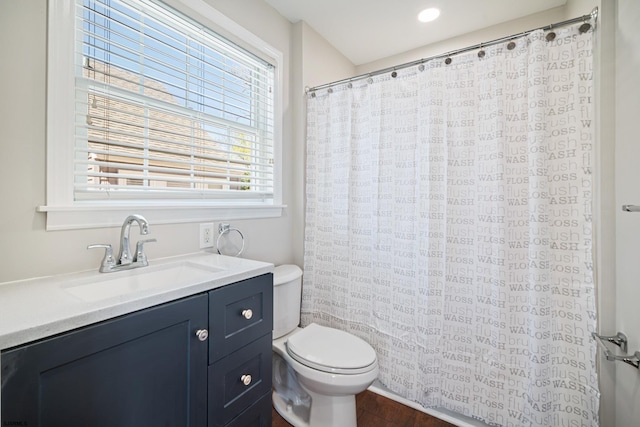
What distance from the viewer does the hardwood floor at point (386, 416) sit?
60.7 inches

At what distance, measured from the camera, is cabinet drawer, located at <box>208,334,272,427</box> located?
99 centimetres

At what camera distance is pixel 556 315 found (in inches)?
49.9

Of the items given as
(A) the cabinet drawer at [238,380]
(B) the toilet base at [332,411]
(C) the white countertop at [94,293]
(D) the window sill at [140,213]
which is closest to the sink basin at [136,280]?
(C) the white countertop at [94,293]

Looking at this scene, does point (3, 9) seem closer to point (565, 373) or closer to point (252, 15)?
point (252, 15)

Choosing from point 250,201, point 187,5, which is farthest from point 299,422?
point 187,5

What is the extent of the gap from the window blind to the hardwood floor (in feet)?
4.81

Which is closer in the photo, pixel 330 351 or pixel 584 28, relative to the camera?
pixel 584 28

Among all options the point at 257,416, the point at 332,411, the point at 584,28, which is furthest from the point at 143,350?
the point at 584,28

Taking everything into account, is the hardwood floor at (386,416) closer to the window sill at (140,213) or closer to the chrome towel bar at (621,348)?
the chrome towel bar at (621,348)

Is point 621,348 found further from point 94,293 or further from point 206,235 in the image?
point 94,293

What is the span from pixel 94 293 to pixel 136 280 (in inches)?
5.5

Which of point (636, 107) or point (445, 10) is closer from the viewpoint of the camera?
point (636, 107)

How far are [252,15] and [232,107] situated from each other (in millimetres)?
622

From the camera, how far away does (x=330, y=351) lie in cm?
146
